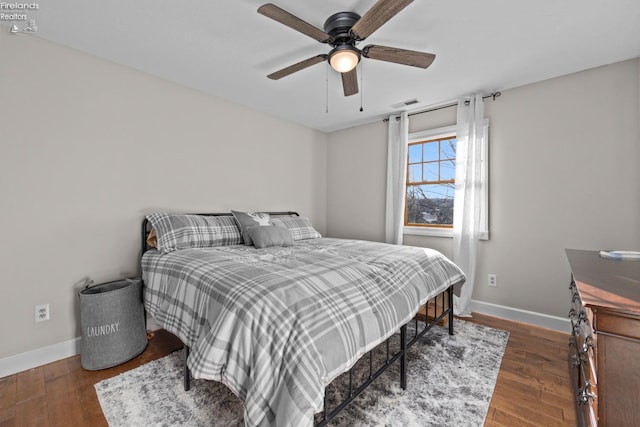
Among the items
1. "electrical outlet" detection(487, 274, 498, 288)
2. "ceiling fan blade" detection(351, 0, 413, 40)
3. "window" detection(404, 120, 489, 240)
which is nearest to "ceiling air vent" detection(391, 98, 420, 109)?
"window" detection(404, 120, 489, 240)

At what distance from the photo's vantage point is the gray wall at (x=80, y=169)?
200 centimetres

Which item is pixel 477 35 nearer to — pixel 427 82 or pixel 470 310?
pixel 427 82

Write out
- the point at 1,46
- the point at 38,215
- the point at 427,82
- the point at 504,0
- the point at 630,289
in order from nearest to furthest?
the point at 630,289
the point at 504,0
the point at 1,46
the point at 38,215
the point at 427,82

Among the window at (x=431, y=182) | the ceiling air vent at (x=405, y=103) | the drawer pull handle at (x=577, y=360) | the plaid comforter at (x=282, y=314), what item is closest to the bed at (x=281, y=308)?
the plaid comforter at (x=282, y=314)

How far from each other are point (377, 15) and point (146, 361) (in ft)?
9.40

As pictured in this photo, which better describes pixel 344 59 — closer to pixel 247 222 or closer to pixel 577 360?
pixel 247 222

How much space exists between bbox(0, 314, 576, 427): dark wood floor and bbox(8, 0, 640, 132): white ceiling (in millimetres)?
2480

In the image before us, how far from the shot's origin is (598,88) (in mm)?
2482

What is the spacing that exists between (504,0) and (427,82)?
1.11 m

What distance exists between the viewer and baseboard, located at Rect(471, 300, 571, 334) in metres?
2.64

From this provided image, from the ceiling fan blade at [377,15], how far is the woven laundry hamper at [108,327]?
2514mm

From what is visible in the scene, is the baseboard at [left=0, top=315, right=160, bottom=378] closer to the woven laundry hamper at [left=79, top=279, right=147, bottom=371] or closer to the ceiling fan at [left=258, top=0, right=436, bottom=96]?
the woven laundry hamper at [left=79, top=279, right=147, bottom=371]

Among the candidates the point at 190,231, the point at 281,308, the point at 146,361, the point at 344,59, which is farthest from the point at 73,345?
the point at 344,59

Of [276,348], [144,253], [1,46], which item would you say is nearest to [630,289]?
[276,348]
